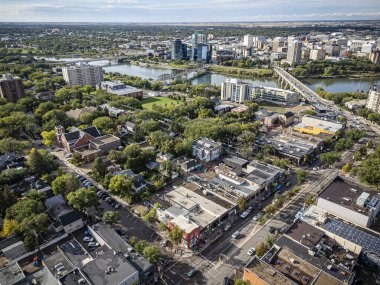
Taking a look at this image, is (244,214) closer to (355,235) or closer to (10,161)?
Result: (355,235)

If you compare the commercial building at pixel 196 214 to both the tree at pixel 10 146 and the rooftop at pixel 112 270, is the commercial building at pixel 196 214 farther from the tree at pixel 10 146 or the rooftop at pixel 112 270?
the tree at pixel 10 146

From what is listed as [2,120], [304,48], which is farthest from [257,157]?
[304,48]

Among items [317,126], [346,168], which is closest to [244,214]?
[346,168]

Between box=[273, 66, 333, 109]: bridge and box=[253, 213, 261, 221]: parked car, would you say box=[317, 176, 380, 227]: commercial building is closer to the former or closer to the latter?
box=[253, 213, 261, 221]: parked car

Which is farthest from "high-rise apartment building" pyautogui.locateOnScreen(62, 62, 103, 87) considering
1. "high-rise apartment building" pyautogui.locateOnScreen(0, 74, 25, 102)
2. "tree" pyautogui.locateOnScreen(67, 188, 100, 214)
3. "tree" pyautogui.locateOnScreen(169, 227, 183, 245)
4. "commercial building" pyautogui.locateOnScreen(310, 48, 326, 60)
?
"commercial building" pyautogui.locateOnScreen(310, 48, 326, 60)

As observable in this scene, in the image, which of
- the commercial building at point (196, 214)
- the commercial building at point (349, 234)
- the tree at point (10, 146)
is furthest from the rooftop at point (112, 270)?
the tree at point (10, 146)

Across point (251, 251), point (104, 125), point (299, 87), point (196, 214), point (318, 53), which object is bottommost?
point (251, 251)

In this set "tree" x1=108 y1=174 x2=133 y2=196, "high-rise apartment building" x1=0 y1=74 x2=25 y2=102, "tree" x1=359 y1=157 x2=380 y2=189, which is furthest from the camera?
"high-rise apartment building" x1=0 y1=74 x2=25 y2=102
